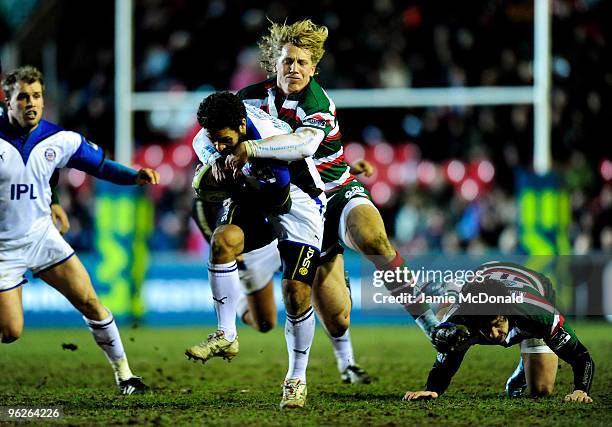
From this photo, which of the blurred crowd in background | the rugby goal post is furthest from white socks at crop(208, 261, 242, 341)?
the blurred crowd in background

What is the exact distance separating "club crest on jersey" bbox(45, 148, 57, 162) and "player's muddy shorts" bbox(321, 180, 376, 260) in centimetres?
195

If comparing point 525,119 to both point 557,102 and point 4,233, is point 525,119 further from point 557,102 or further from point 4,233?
point 4,233

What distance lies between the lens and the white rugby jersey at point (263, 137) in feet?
21.5

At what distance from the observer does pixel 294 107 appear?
690 centimetres

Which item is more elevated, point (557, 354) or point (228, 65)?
point (228, 65)

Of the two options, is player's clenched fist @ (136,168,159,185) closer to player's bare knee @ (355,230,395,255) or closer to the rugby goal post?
player's bare knee @ (355,230,395,255)

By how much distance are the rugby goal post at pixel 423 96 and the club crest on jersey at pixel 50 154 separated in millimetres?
6612

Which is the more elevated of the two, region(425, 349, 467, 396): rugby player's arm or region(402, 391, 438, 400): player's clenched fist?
region(425, 349, 467, 396): rugby player's arm

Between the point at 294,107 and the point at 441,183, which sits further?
the point at 441,183

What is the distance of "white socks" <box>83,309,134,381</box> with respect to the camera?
734cm

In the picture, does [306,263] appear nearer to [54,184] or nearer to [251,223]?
[251,223]

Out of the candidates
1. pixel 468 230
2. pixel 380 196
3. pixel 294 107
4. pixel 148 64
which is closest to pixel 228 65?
pixel 148 64

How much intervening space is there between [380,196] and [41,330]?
4.98m

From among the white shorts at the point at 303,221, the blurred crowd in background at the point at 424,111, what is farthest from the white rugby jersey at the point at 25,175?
→ the blurred crowd in background at the point at 424,111
